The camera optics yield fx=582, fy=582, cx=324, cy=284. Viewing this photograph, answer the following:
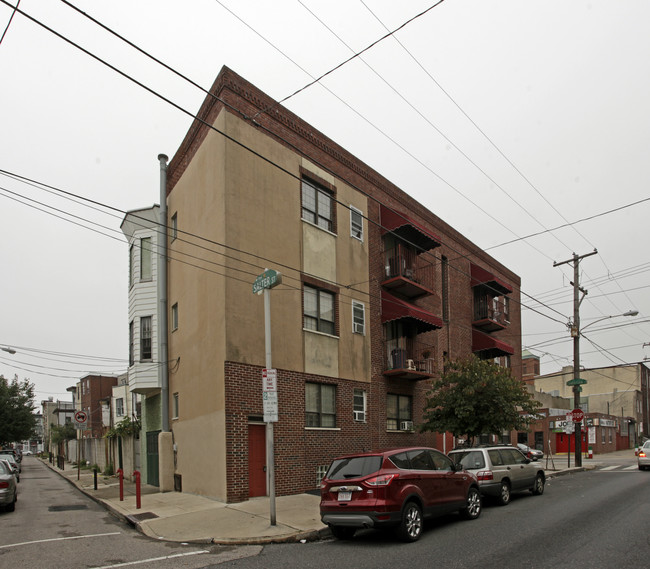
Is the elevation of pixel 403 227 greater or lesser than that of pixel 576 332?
greater

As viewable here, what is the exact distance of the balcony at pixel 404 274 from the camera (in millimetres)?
22297

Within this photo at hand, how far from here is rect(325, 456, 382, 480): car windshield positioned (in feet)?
33.8

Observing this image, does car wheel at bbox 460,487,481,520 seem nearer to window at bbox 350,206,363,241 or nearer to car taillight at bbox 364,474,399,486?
car taillight at bbox 364,474,399,486

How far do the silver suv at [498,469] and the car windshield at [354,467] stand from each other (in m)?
4.62

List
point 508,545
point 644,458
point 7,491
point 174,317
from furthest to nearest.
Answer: point 644,458, point 174,317, point 7,491, point 508,545

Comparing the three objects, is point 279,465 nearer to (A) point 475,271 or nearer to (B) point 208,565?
(B) point 208,565

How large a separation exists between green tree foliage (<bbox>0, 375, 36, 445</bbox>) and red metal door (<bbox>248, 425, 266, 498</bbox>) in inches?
1371

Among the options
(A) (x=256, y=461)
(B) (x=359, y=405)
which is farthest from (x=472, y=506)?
(B) (x=359, y=405)

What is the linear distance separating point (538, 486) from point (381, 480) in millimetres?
8546

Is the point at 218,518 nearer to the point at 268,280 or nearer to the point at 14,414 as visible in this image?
the point at 268,280

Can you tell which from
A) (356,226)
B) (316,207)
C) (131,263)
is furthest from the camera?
(131,263)

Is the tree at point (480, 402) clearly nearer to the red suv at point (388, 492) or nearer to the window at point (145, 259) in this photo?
the red suv at point (388, 492)

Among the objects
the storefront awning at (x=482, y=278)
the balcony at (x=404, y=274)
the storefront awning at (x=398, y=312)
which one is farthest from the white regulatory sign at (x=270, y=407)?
the storefront awning at (x=482, y=278)

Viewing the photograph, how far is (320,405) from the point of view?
1848cm
